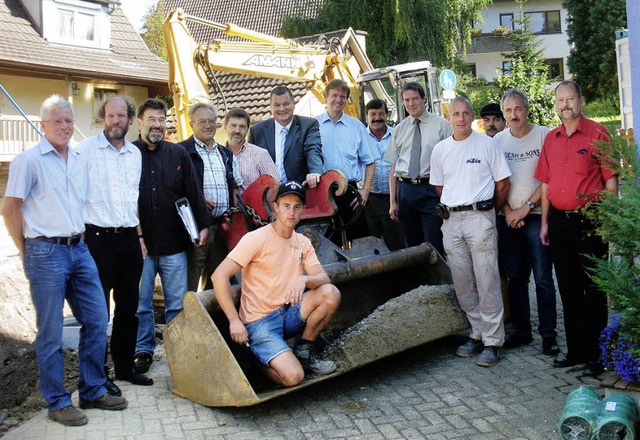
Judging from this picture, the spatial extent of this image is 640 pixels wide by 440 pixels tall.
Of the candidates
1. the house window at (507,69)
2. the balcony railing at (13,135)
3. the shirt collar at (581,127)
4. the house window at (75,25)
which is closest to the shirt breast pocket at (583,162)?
the shirt collar at (581,127)

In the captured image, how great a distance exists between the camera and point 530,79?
23.6m

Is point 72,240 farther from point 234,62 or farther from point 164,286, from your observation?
point 234,62

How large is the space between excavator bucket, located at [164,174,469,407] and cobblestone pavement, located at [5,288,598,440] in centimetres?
18

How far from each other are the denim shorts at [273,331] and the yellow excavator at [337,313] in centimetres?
17

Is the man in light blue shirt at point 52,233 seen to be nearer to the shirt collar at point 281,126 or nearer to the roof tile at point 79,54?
the shirt collar at point 281,126

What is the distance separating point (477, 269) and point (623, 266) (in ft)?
4.80

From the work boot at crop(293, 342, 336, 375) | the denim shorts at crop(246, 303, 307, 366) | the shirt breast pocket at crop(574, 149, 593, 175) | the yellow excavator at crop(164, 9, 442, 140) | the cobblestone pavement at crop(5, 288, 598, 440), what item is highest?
the yellow excavator at crop(164, 9, 442, 140)

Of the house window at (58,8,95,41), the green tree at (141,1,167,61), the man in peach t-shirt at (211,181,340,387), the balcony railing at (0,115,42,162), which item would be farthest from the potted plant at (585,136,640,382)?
the green tree at (141,1,167,61)

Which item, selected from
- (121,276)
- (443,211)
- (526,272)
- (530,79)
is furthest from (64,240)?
(530,79)

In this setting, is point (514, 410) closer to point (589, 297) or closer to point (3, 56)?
point (589, 297)

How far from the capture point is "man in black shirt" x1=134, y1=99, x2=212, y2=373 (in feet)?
17.7

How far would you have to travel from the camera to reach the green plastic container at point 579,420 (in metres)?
4.08

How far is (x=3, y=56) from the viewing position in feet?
61.8

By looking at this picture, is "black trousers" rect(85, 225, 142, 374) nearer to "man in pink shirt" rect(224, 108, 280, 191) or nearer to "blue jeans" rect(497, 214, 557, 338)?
"man in pink shirt" rect(224, 108, 280, 191)
